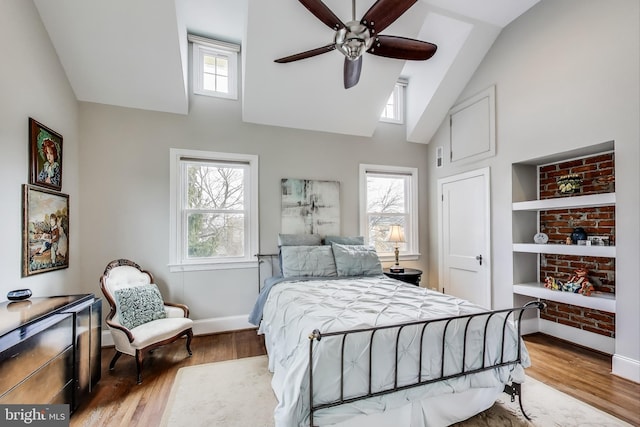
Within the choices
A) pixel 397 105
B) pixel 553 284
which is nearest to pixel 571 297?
pixel 553 284

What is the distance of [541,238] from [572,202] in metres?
0.63

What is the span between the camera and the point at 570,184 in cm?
318

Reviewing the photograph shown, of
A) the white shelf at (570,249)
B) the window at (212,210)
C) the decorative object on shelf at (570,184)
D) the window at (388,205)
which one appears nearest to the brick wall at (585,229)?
the decorative object on shelf at (570,184)

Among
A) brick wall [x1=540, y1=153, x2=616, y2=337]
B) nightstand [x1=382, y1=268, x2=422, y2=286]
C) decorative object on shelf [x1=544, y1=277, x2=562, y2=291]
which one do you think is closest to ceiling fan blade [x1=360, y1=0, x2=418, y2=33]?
brick wall [x1=540, y1=153, x2=616, y2=337]

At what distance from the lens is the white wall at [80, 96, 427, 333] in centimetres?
A: 335

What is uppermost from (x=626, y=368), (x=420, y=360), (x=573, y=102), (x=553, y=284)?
(x=573, y=102)

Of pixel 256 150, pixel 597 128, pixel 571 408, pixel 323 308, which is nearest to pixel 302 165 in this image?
pixel 256 150

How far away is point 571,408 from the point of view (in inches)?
84.7

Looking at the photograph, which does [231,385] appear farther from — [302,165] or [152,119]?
[152,119]

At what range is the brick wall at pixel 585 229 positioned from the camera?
3055 mm

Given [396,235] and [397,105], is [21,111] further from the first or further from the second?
[397,105]

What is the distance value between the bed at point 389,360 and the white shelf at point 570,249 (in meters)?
1.49

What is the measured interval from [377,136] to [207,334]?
371 cm

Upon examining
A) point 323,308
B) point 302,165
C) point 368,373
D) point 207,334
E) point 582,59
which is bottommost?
point 207,334
